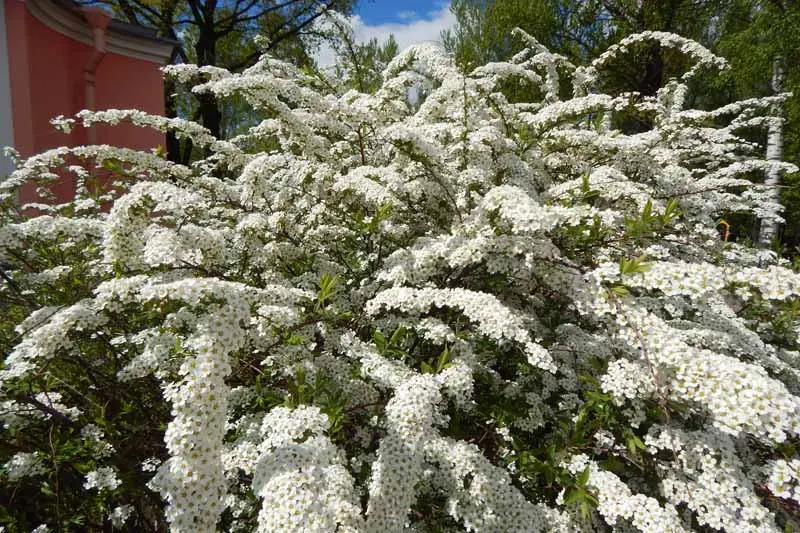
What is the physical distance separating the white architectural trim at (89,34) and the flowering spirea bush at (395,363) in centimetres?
637

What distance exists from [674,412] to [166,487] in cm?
216

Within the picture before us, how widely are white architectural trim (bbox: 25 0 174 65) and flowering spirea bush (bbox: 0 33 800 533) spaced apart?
637 cm

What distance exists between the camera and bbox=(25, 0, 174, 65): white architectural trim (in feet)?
24.1

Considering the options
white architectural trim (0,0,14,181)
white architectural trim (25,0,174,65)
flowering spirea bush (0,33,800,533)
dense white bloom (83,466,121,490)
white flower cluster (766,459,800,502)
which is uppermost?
white architectural trim (25,0,174,65)

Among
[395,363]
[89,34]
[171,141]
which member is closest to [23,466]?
[395,363]

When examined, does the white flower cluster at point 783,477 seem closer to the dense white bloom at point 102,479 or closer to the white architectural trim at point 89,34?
the dense white bloom at point 102,479

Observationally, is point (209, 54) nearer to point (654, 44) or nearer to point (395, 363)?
point (654, 44)

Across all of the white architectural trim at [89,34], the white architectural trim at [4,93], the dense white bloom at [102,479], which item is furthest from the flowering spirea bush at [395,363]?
the white architectural trim at [89,34]

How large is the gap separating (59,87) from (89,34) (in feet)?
3.83

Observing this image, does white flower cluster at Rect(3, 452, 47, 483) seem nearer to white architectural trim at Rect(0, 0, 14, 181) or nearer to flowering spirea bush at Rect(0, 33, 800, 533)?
flowering spirea bush at Rect(0, 33, 800, 533)

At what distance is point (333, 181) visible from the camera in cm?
318

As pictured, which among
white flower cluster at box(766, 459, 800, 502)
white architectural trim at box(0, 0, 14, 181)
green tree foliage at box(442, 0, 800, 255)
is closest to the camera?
white flower cluster at box(766, 459, 800, 502)

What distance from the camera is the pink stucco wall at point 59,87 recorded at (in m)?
6.77

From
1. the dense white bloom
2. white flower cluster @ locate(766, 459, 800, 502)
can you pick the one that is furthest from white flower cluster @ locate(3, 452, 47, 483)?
white flower cluster @ locate(766, 459, 800, 502)
